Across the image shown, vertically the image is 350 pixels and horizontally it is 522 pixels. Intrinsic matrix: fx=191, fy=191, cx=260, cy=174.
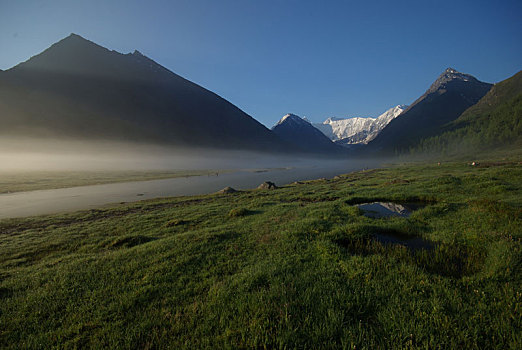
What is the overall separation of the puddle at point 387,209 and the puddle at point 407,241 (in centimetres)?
→ 403

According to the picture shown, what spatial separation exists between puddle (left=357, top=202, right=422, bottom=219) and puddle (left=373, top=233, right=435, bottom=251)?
403 centimetres

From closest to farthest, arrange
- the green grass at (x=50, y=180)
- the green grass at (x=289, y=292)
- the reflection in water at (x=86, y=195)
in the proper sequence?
the green grass at (x=289, y=292) → the reflection in water at (x=86, y=195) → the green grass at (x=50, y=180)

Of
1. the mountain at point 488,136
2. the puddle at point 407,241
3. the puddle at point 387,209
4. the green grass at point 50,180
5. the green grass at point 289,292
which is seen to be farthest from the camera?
the mountain at point 488,136

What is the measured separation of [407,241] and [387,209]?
7.44 meters

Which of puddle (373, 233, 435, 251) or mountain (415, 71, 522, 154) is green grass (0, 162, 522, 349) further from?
mountain (415, 71, 522, 154)

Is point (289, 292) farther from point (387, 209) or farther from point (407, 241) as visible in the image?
point (387, 209)

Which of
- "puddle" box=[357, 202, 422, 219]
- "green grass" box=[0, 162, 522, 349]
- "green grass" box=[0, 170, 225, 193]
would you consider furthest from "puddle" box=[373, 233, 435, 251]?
"green grass" box=[0, 170, 225, 193]

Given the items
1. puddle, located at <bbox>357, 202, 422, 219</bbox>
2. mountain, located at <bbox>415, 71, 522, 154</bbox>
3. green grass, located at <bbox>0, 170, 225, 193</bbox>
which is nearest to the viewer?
puddle, located at <bbox>357, 202, 422, 219</bbox>

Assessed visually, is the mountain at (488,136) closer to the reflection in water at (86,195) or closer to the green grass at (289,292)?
the reflection in water at (86,195)

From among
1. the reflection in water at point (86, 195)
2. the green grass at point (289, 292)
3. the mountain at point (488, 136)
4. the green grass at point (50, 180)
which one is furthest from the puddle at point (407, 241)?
the mountain at point (488, 136)

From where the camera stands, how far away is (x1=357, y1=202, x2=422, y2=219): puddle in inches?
581

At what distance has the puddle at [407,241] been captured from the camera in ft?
29.9

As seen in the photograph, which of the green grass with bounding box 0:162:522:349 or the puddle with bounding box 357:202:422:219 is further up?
the green grass with bounding box 0:162:522:349

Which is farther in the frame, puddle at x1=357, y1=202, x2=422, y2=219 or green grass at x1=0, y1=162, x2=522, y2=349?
puddle at x1=357, y1=202, x2=422, y2=219
